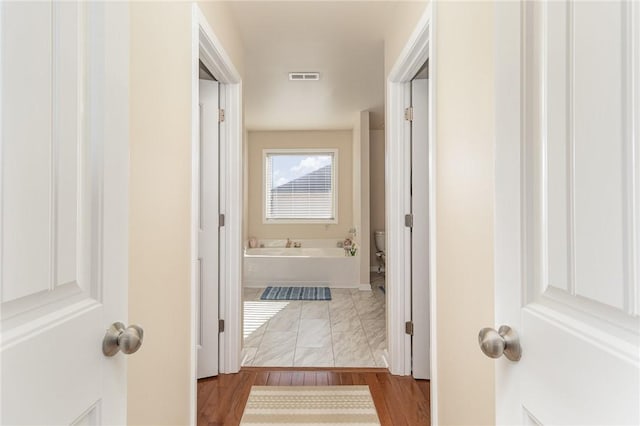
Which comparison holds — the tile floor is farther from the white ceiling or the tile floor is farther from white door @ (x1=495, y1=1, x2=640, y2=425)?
the white ceiling

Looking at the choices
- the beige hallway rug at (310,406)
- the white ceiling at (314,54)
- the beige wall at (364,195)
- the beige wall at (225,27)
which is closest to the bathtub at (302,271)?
the beige wall at (364,195)

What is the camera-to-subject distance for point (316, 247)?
6.09m

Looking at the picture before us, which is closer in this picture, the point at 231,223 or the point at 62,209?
the point at 62,209

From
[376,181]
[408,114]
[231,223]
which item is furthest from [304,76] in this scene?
[376,181]

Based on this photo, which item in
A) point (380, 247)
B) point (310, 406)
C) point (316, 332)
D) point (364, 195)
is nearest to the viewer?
point (310, 406)

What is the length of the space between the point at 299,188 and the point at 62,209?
5.67 m

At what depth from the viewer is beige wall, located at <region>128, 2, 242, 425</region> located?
43.1 inches

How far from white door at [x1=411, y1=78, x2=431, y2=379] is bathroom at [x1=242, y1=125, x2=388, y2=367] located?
37cm

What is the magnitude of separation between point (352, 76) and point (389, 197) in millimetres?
1744

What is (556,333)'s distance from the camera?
528 mm

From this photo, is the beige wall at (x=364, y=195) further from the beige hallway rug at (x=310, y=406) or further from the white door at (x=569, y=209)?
the white door at (x=569, y=209)

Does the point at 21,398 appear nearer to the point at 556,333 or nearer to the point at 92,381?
the point at 92,381

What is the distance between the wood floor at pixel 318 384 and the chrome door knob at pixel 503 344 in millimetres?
1526

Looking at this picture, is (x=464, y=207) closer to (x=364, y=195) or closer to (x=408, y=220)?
(x=408, y=220)
